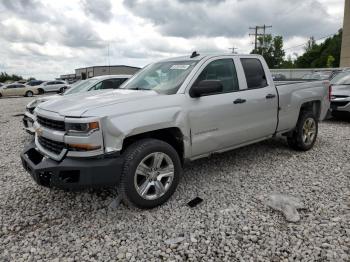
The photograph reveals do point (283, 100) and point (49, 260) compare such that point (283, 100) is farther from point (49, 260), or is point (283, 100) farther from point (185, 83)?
point (49, 260)

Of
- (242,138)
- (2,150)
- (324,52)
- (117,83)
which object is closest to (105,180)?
(242,138)

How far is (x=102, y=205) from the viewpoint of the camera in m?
3.74

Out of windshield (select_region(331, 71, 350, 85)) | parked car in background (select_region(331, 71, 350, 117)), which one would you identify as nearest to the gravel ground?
parked car in background (select_region(331, 71, 350, 117))

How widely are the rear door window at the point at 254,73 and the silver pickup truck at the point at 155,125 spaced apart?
0.06ft

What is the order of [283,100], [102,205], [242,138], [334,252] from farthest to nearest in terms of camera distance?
1. [283,100]
2. [242,138]
3. [102,205]
4. [334,252]

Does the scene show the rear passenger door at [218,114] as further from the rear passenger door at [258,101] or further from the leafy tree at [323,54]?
the leafy tree at [323,54]

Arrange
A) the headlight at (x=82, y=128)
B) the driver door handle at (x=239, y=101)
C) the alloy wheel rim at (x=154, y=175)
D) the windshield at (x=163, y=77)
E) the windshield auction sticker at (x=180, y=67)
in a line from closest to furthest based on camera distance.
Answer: the headlight at (x=82, y=128) → the alloy wheel rim at (x=154, y=175) → the windshield at (x=163, y=77) → the windshield auction sticker at (x=180, y=67) → the driver door handle at (x=239, y=101)

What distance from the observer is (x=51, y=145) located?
3.44 m

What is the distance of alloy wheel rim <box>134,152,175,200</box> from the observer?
341 centimetres

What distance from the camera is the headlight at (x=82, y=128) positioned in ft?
9.97

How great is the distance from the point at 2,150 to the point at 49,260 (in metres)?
4.72

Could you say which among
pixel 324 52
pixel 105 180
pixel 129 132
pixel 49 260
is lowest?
pixel 49 260

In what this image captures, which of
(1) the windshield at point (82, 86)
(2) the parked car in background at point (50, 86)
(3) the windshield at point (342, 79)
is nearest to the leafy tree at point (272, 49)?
(2) the parked car in background at point (50, 86)

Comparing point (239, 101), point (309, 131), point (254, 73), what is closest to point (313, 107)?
point (309, 131)
